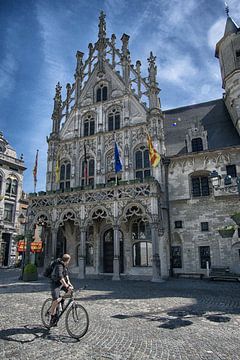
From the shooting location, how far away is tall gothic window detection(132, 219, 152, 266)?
71.1 feet

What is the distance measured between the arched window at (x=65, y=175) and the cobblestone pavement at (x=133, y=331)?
16024mm

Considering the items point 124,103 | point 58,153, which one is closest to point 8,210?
point 58,153

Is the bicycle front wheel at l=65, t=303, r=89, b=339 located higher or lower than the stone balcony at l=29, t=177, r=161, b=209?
lower

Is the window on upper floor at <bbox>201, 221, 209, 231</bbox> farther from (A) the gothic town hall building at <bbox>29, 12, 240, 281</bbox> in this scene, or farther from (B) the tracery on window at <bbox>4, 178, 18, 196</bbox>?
(B) the tracery on window at <bbox>4, 178, 18, 196</bbox>

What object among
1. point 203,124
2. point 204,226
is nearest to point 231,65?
point 203,124

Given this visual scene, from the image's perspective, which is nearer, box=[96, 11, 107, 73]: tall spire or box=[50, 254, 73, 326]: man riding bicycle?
box=[50, 254, 73, 326]: man riding bicycle

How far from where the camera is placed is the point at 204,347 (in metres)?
5.63

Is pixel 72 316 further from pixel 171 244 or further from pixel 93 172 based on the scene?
pixel 93 172

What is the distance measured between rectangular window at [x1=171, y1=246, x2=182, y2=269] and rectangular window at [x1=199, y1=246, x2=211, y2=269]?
1.71 metres

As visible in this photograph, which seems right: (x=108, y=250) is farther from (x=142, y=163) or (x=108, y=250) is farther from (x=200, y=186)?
(x=200, y=186)

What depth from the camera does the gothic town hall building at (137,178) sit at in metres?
20.1

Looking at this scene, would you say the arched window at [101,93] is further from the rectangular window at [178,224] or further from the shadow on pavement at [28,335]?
the shadow on pavement at [28,335]

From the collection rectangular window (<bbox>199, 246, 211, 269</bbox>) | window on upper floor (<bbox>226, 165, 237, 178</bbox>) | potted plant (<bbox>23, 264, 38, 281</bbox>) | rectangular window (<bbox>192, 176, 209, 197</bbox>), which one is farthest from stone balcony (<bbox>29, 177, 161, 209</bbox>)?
window on upper floor (<bbox>226, 165, 237, 178</bbox>)

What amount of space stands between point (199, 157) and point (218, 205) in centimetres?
460
